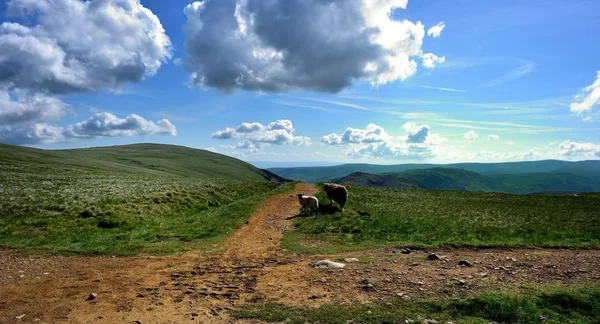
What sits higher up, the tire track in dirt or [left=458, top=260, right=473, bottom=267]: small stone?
[left=458, top=260, right=473, bottom=267]: small stone

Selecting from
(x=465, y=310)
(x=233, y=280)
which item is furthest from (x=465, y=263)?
(x=233, y=280)

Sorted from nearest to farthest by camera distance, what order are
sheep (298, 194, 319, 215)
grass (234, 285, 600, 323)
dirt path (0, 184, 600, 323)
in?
grass (234, 285, 600, 323) < dirt path (0, 184, 600, 323) < sheep (298, 194, 319, 215)

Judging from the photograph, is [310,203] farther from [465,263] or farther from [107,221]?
[107,221]

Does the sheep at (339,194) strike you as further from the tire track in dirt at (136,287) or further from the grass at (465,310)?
the grass at (465,310)

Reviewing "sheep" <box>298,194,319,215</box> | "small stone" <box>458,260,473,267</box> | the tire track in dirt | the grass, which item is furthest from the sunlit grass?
"small stone" <box>458,260,473,267</box>

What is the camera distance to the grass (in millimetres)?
9422

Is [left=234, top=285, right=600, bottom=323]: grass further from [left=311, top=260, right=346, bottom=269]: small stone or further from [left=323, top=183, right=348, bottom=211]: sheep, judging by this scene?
[left=323, top=183, right=348, bottom=211]: sheep

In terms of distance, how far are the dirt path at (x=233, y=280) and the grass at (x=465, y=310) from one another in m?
0.63

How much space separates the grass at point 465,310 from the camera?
9.42 metres

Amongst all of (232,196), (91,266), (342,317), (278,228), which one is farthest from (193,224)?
(232,196)

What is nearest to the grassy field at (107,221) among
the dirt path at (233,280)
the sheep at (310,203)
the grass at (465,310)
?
the dirt path at (233,280)

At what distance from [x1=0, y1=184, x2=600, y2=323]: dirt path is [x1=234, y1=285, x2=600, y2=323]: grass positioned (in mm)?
625

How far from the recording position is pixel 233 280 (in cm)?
1284

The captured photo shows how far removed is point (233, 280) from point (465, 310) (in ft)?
27.3
